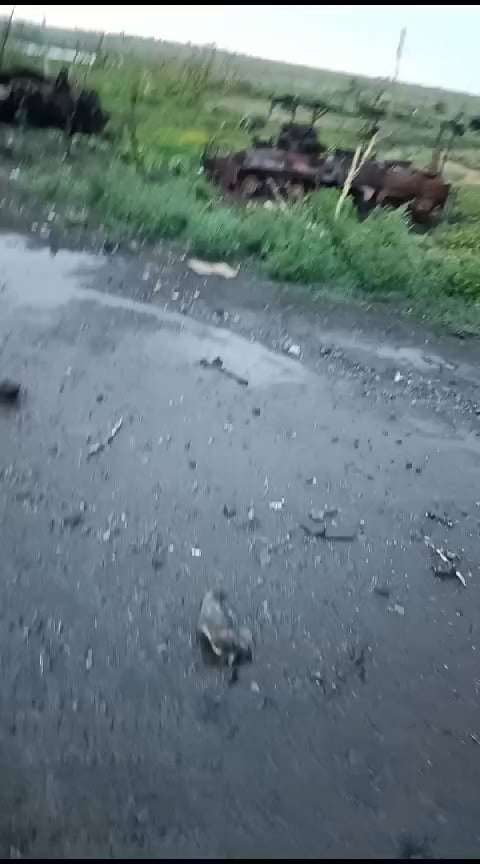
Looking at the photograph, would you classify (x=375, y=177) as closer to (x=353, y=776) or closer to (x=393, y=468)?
(x=393, y=468)

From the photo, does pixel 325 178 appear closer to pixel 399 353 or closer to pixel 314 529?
pixel 399 353

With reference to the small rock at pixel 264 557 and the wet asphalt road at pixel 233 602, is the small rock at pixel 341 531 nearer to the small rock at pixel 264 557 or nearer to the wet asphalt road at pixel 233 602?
the wet asphalt road at pixel 233 602

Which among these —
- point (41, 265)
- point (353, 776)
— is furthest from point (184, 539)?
point (41, 265)

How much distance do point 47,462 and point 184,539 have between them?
696 mm

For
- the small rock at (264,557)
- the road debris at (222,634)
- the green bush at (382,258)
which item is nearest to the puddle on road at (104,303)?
the small rock at (264,557)

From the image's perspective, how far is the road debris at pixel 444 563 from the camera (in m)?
2.57

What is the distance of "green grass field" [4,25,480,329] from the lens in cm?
539

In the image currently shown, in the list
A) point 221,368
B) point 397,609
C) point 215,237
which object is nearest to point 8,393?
point 221,368

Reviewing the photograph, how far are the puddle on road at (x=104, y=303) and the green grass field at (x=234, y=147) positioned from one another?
96 centimetres

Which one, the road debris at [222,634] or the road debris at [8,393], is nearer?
the road debris at [222,634]

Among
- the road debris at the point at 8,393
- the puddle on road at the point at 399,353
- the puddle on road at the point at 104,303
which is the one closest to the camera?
the road debris at the point at 8,393

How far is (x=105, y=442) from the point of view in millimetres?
3016

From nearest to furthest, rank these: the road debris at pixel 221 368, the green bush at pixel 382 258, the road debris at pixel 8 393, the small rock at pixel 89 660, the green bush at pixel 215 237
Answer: the small rock at pixel 89 660 → the road debris at pixel 8 393 → the road debris at pixel 221 368 → the green bush at pixel 382 258 → the green bush at pixel 215 237

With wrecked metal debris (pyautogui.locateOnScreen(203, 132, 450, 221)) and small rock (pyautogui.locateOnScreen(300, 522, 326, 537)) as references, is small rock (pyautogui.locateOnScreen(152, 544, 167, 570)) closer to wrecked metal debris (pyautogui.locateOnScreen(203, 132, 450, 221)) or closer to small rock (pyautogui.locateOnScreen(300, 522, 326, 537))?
small rock (pyautogui.locateOnScreen(300, 522, 326, 537))
